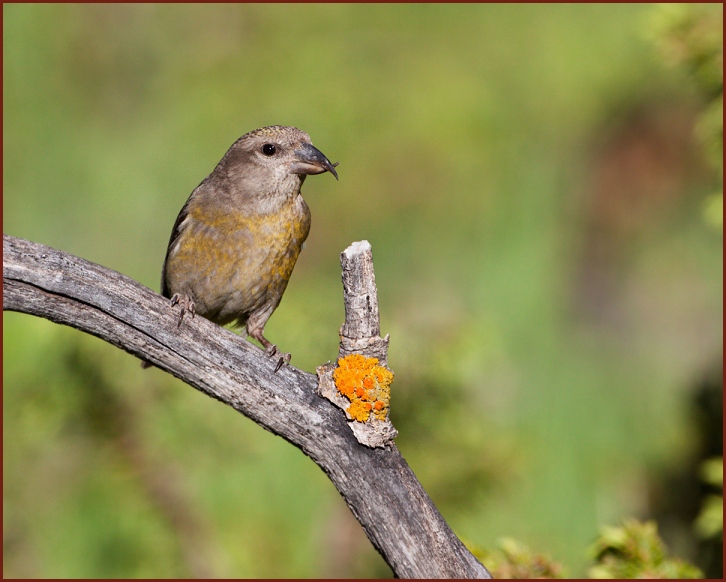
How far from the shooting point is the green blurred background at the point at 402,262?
4.89 metres

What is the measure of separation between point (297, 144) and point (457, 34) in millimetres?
5972

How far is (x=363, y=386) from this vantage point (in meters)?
3.35

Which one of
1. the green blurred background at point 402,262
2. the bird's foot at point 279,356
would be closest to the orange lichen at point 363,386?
the bird's foot at point 279,356

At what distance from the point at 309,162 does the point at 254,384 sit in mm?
1342

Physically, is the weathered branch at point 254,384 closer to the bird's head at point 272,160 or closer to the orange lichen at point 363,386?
the orange lichen at point 363,386

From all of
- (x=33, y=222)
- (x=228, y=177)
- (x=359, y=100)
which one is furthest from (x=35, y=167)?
(x=228, y=177)

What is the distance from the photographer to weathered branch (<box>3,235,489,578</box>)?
3.31m

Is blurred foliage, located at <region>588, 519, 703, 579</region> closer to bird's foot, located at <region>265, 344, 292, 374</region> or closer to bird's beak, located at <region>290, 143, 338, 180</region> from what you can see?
bird's foot, located at <region>265, 344, 292, 374</region>

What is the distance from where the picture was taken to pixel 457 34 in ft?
32.6

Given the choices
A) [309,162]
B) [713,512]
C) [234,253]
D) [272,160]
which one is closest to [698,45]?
[309,162]

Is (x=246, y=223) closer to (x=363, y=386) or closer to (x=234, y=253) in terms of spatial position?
(x=234, y=253)

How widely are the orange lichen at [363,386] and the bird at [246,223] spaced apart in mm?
1143

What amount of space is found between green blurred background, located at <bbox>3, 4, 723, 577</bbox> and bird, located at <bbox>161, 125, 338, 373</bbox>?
0.50 meters

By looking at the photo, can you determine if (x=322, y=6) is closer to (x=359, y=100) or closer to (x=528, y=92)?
(x=359, y=100)
